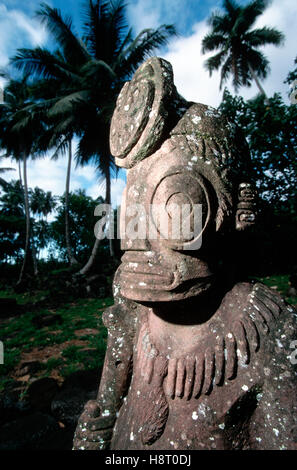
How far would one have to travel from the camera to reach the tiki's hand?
1.30m

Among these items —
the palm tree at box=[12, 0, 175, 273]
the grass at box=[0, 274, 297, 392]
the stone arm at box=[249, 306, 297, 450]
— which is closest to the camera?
the stone arm at box=[249, 306, 297, 450]

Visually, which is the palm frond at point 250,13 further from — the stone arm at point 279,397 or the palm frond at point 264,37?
the stone arm at point 279,397

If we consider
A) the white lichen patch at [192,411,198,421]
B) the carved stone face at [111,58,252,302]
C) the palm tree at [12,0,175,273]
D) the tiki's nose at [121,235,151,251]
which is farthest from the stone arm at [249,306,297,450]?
the palm tree at [12,0,175,273]

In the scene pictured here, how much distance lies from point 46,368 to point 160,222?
14.3 feet

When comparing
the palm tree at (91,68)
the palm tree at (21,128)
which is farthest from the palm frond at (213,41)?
the palm tree at (21,128)

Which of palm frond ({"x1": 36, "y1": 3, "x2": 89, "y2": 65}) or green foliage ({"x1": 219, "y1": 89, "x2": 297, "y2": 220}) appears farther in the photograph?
palm frond ({"x1": 36, "y1": 3, "x2": 89, "y2": 65})

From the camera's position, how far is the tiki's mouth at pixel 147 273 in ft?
3.23

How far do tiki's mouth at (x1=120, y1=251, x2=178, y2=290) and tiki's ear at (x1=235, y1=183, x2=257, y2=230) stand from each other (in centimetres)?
34

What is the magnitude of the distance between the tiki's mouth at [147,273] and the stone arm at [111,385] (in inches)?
15.8

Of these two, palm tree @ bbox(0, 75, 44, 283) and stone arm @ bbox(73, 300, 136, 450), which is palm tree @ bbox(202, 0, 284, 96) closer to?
palm tree @ bbox(0, 75, 44, 283)

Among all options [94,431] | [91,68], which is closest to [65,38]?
[91,68]

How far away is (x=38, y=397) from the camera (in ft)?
10.7

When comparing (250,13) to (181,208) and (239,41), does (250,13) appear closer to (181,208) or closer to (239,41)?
(239,41)
